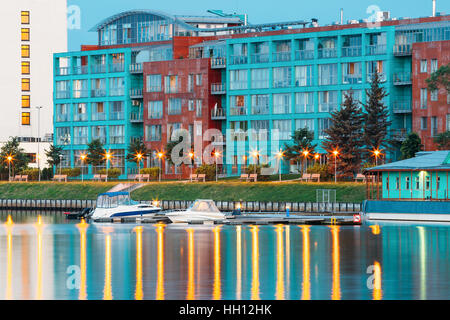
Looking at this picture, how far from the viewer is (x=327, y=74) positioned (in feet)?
471

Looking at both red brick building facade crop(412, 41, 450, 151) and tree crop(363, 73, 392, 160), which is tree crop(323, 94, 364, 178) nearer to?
tree crop(363, 73, 392, 160)

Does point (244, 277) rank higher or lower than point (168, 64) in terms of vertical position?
lower

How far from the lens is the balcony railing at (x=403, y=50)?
136 m

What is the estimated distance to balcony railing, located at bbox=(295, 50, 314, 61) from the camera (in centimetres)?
14512

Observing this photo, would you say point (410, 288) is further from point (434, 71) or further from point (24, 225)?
point (434, 71)

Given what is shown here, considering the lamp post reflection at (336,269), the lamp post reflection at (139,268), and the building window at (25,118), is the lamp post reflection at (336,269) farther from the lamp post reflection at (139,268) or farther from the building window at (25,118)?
the building window at (25,118)

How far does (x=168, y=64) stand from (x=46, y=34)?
45930 millimetres

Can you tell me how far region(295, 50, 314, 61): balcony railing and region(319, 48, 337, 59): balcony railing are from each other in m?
1.46

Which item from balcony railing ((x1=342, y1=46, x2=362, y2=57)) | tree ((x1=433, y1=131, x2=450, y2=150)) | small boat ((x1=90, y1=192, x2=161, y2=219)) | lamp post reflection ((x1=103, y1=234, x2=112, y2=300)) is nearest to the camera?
lamp post reflection ((x1=103, y1=234, x2=112, y2=300))

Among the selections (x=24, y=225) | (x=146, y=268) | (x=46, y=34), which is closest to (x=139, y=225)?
(x=24, y=225)

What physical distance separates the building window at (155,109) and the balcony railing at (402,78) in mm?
39055

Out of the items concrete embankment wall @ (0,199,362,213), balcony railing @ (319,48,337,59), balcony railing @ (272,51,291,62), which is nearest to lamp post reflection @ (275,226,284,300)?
concrete embankment wall @ (0,199,362,213)

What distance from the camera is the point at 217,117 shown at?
15100 centimetres

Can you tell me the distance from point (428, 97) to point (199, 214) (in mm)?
52061
